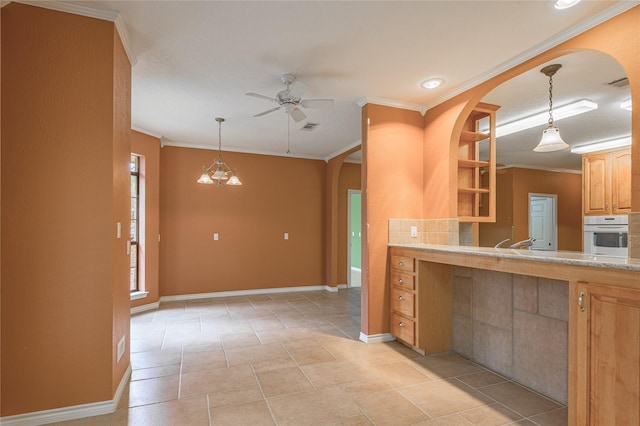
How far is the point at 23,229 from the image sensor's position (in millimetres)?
2053

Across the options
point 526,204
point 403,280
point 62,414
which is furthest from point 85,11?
point 526,204

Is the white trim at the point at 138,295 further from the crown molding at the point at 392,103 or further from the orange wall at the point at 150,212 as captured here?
the crown molding at the point at 392,103

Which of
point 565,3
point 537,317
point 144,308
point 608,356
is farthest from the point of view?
point 144,308

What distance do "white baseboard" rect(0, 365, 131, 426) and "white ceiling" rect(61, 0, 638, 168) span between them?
2.61m

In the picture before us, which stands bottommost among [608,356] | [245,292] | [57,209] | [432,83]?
[245,292]

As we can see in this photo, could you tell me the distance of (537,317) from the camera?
2.55 metres

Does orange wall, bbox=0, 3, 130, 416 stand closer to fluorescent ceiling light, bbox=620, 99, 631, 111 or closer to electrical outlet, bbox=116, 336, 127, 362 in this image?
electrical outlet, bbox=116, 336, 127, 362

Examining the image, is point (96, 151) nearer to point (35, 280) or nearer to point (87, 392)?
point (35, 280)

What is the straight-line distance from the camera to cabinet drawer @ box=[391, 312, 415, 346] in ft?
10.8

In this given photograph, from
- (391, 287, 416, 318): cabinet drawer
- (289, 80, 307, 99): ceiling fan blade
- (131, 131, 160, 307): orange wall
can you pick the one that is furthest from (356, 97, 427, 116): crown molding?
(131, 131, 160, 307): orange wall

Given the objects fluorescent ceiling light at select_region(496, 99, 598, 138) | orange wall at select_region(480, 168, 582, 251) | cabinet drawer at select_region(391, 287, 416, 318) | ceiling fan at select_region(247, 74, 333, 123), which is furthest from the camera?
orange wall at select_region(480, 168, 582, 251)

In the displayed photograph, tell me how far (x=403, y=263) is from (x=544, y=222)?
250 inches

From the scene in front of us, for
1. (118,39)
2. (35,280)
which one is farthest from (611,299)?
(118,39)

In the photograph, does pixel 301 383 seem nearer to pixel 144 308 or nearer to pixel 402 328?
pixel 402 328
